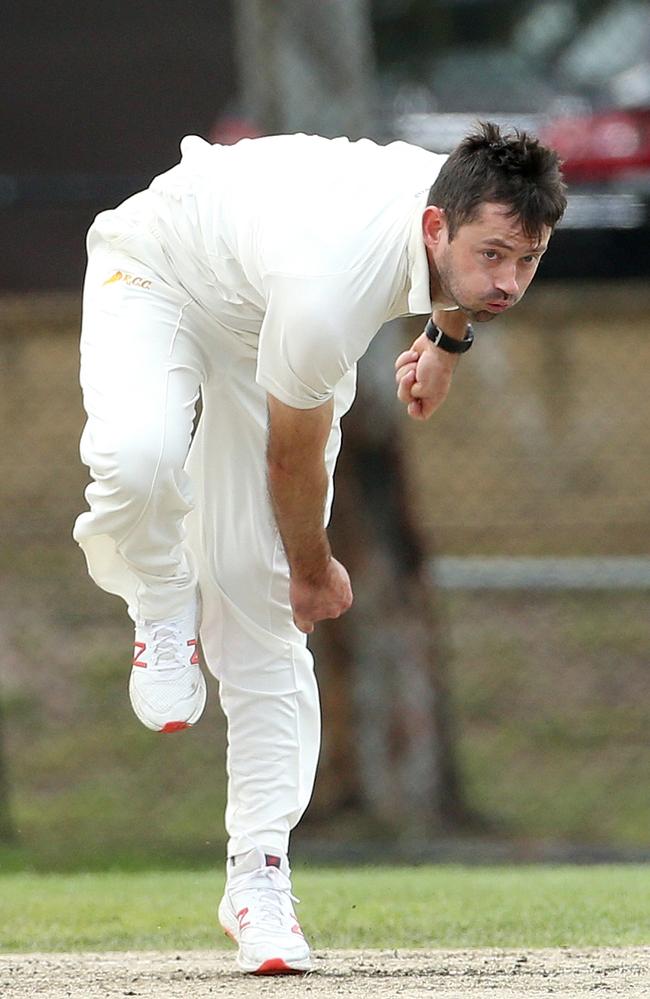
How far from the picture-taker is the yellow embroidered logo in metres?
4.57

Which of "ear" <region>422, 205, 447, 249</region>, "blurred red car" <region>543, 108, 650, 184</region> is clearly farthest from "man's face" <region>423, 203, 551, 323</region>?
"blurred red car" <region>543, 108, 650, 184</region>

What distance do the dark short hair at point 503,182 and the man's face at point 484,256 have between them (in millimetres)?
19

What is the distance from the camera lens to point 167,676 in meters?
4.59

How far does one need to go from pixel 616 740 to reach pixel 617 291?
282cm

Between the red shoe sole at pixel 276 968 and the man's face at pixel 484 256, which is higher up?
the man's face at pixel 484 256

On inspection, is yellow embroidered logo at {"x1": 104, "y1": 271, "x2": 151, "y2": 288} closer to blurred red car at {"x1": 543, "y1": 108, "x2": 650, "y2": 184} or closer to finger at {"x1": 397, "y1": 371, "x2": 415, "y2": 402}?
finger at {"x1": 397, "y1": 371, "x2": 415, "y2": 402}

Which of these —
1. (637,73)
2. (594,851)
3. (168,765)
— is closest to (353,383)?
(594,851)

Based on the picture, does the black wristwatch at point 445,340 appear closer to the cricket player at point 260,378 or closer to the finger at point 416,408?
the cricket player at point 260,378

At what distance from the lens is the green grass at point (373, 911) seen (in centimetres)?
518

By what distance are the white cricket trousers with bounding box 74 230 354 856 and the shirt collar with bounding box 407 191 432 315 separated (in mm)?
549

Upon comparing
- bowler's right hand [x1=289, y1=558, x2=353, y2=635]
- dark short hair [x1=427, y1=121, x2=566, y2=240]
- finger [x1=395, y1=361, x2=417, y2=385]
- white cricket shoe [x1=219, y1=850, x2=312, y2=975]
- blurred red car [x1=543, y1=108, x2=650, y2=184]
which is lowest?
white cricket shoe [x1=219, y1=850, x2=312, y2=975]

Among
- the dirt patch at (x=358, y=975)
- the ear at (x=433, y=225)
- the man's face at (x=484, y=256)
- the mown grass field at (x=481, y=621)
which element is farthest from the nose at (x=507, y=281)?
the mown grass field at (x=481, y=621)

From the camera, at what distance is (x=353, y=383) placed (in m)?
4.72

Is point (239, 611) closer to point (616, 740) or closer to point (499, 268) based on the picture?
point (499, 268)
